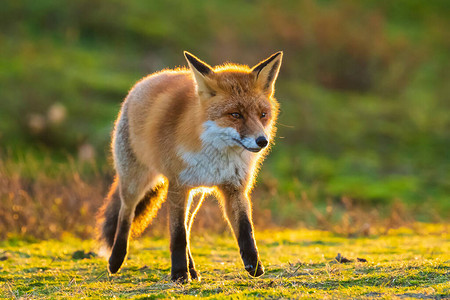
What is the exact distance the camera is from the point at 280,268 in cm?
581

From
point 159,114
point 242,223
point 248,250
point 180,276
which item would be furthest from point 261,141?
point 180,276

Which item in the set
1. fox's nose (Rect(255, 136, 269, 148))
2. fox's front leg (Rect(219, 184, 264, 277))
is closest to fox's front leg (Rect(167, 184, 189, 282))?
fox's front leg (Rect(219, 184, 264, 277))

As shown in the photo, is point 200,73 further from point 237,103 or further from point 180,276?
point 180,276

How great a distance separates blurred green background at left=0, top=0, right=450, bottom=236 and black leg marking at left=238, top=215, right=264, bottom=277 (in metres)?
4.55

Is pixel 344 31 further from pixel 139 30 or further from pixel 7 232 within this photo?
pixel 7 232

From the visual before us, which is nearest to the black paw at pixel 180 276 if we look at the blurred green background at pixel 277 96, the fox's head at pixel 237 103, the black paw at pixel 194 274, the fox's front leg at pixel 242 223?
the black paw at pixel 194 274

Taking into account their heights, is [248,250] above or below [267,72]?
below

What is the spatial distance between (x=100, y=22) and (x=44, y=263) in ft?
53.1

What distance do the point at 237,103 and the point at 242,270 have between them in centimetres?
171

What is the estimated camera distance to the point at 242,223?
17.9 feet

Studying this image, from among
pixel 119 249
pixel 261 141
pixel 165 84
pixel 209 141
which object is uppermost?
pixel 165 84

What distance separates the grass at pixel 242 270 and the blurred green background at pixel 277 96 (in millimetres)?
1569

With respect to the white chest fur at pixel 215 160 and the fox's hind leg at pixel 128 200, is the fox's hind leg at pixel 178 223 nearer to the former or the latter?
the white chest fur at pixel 215 160

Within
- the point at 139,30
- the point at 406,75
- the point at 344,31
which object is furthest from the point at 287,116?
the point at 139,30
